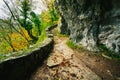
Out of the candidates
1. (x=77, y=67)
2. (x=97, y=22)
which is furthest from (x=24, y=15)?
(x=77, y=67)

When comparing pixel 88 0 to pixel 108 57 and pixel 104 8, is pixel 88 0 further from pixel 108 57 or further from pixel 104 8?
pixel 108 57

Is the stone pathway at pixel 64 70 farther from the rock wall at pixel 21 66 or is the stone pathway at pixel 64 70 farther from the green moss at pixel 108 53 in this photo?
the green moss at pixel 108 53

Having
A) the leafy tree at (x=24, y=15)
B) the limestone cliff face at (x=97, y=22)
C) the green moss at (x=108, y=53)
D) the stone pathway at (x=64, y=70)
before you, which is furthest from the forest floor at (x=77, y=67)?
the leafy tree at (x=24, y=15)

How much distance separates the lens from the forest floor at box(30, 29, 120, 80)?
8.49 m

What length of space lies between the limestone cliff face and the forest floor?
1.16 m

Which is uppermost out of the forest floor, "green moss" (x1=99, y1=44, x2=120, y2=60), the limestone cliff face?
the limestone cliff face

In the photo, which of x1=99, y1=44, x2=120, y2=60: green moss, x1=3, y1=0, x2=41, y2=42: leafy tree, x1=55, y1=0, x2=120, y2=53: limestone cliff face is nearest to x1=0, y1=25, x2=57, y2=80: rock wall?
x1=55, y1=0, x2=120, y2=53: limestone cliff face

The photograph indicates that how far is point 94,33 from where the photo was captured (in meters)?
12.3

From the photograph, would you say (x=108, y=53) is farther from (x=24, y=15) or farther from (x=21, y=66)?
(x=24, y=15)

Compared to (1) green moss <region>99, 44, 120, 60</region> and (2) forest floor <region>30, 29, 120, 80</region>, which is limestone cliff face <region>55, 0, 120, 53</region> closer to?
(1) green moss <region>99, 44, 120, 60</region>

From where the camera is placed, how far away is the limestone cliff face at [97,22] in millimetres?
11578

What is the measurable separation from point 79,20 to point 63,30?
18.8 ft

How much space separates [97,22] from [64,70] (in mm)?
4869

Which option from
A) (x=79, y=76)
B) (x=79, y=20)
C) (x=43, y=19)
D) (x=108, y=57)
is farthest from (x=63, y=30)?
(x=43, y=19)
